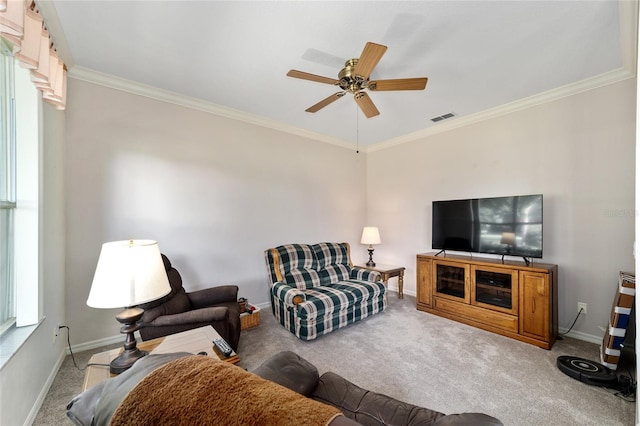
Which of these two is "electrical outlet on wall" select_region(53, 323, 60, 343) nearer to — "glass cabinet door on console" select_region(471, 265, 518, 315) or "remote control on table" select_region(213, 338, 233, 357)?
"remote control on table" select_region(213, 338, 233, 357)

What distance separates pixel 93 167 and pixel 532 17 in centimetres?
401

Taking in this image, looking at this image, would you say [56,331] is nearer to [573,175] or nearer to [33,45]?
[33,45]

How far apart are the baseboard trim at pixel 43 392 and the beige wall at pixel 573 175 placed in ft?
15.6

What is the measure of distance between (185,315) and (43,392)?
108 cm

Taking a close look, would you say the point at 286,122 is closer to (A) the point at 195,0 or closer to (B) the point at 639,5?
(A) the point at 195,0

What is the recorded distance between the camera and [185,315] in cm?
214

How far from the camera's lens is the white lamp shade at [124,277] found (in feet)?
4.19

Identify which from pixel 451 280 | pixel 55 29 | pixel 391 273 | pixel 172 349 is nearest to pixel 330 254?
pixel 391 273

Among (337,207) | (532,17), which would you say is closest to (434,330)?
(337,207)

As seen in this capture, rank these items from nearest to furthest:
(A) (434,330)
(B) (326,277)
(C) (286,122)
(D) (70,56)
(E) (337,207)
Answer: (D) (70,56), (A) (434,330), (B) (326,277), (C) (286,122), (E) (337,207)

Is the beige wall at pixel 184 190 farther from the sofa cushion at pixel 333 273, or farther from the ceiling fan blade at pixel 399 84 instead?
the ceiling fan blade at pixel 399 84

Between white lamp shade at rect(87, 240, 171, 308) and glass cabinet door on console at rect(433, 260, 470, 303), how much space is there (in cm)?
330

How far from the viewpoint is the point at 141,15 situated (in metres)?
1.94

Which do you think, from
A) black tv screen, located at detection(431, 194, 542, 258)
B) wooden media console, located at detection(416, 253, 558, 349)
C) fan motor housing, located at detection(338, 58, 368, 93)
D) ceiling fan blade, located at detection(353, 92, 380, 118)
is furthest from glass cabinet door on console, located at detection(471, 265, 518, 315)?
fan motor housing, located at detection(338, 58, 368, 93)
